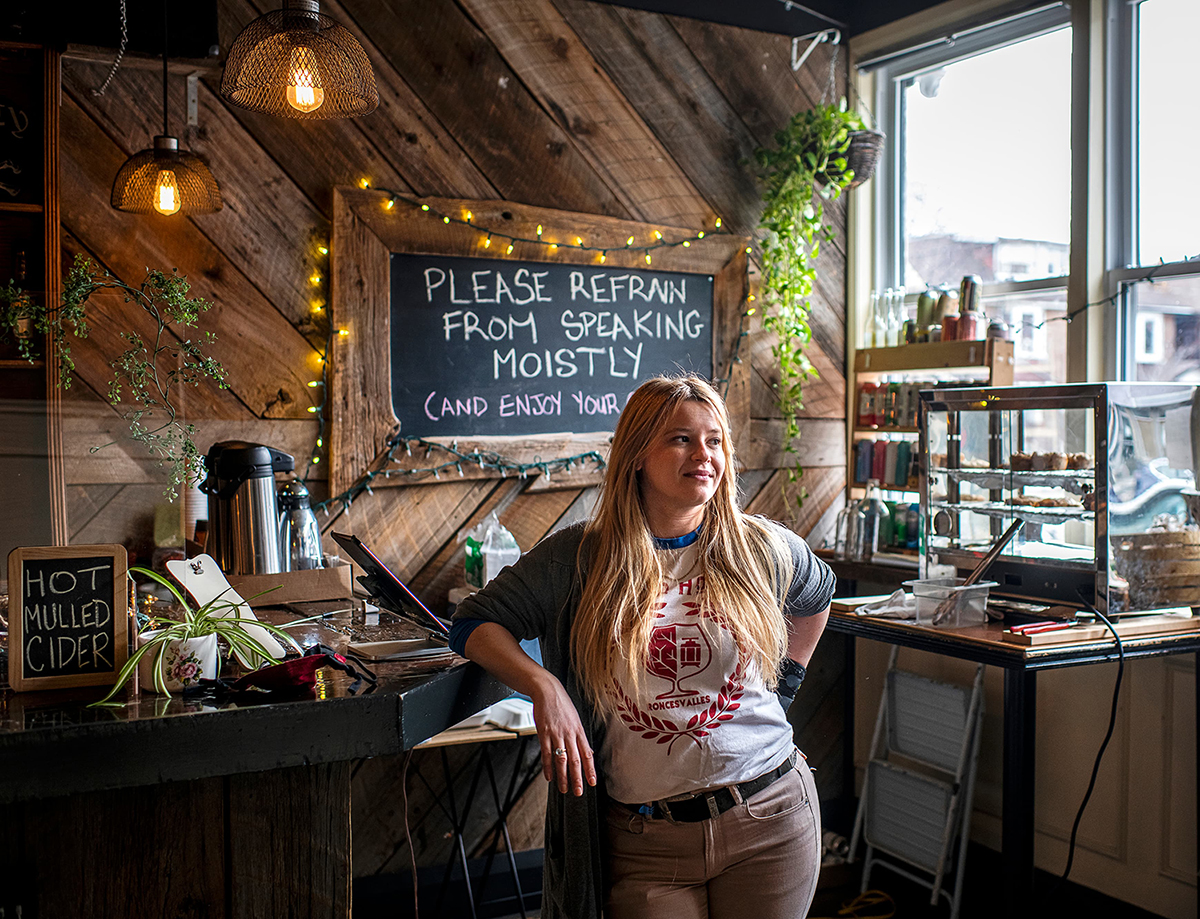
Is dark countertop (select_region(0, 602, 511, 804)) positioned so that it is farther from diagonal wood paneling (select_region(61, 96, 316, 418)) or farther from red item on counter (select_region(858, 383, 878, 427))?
red item on counter (select_region(858, 383, 878, 427))

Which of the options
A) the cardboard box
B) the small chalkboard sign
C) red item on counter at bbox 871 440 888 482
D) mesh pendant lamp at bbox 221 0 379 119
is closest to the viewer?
the small chalkboard sign

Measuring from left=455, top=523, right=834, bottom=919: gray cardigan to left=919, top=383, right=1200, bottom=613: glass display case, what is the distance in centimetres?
161

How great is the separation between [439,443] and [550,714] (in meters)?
1.73

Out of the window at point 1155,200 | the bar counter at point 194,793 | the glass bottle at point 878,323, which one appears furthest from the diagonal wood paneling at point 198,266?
the window at point 1155,200

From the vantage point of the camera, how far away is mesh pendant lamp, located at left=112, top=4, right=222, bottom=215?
2668mm

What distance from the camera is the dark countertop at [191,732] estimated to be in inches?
55.7

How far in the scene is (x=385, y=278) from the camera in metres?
3.25

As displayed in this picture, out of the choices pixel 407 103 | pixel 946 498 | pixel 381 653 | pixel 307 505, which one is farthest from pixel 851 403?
pixel 381 653

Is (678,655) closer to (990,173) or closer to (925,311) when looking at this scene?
(925,311)

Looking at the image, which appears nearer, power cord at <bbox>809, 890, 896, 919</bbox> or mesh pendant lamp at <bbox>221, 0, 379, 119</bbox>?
mesh pendant lamp at <bbox>221, 0, 379, 119</bbox>

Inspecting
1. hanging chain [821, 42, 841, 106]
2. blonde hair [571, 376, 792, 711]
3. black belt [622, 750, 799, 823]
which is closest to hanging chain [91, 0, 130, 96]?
blonde hair [571, 376, 792, 711]

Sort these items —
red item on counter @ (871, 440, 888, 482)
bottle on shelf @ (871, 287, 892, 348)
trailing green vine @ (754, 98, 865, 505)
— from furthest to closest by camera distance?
bottle on shelf @ (871, 287, 892, 348), red item on counter @ (871, 440, 888, 482), trailing green vine @ (754, 98, 865, 505)

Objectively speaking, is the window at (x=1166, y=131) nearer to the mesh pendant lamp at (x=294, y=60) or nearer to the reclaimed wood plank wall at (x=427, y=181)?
the reclaimed wood plank wall at (x=427, y=181)

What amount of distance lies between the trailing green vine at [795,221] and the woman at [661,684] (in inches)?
79.7
